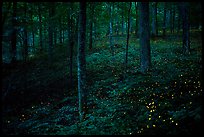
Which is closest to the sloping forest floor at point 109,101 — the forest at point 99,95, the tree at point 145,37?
the forest at point 99,95

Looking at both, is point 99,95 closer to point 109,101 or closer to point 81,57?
point 109,101

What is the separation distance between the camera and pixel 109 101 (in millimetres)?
13359

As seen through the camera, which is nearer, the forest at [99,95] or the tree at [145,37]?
the forest at [99,95]

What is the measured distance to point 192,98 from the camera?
9.28m

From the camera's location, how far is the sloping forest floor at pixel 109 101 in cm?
863

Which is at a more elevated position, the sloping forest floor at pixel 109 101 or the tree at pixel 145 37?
the tree at pixel 145 37

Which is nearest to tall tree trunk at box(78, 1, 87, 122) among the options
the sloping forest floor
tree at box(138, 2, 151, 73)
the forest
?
the forest

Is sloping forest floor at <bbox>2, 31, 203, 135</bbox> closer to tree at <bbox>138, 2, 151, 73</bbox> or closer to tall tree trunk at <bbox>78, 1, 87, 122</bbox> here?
tall tree trunk at <bbox>78, 1, 87, 122</bbox>

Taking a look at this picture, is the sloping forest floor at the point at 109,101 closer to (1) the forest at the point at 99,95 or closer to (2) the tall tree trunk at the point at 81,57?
(1) the forest at the point at 99,95

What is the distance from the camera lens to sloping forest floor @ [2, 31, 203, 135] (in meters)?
8.63

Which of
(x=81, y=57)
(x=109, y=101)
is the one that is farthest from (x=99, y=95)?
(x=81, y=57)

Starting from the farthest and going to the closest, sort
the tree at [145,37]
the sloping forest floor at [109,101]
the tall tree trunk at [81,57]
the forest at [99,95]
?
1. the tree at [145,37]
2. the tall tree trunk at [81,57]
3. the forest at [99,95]
4. the sloping forest floor at [109,101]

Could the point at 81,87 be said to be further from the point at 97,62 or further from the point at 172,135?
the point at 97,62

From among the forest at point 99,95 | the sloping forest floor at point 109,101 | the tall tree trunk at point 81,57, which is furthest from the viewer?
the tall tree trunk at point 81,57
